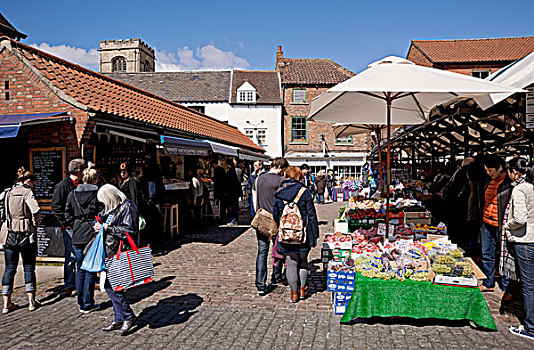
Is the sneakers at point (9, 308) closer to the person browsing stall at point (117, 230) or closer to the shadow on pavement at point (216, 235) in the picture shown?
the person browsing stall at point (117, 230)

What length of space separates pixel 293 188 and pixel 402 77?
1886 millimetres

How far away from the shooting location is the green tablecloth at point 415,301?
4379 millimetres

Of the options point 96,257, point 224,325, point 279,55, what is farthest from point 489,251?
point 279,55

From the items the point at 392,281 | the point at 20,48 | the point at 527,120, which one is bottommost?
the point at 392,281

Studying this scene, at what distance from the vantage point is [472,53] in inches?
1320

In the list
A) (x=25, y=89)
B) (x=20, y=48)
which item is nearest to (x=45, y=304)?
(x=25, y=89)

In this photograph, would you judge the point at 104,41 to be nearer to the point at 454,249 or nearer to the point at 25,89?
the point at 25,89

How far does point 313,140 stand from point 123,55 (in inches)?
1284

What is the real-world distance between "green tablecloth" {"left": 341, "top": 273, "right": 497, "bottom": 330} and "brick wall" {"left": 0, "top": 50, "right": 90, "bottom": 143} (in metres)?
5.74

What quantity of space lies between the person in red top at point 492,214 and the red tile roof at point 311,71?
28.1 m

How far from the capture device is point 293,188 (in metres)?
5.18

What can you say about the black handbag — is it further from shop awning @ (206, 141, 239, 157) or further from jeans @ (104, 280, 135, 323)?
shop awning @ (206, 141, 239, 157)

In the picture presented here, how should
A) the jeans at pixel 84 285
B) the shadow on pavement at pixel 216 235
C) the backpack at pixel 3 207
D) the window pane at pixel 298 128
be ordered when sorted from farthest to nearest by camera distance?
the window pane at pixel 298 128
the shadow on pavement at pixel 216 235
the backpack at pixel 3 207
the jeans at pixel 84 285

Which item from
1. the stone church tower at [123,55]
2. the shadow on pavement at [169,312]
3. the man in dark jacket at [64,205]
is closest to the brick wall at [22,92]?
the man in dark jacket at [64,205]
